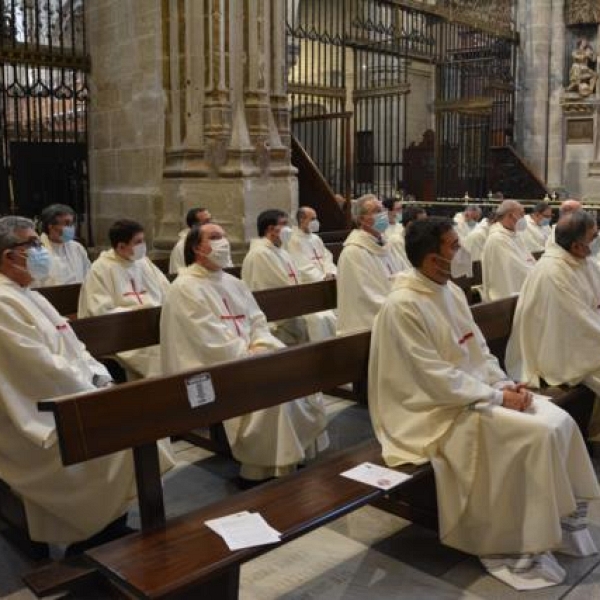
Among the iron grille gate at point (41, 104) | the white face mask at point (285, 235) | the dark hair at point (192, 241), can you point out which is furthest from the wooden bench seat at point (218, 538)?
the iron grille gate at point (41, 104)

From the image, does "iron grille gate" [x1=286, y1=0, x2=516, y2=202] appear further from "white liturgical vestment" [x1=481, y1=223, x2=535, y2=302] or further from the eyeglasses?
the eyeglasses

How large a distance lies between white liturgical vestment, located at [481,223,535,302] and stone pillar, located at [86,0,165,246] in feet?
13.8

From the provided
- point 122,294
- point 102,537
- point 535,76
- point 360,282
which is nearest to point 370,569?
point 102,537

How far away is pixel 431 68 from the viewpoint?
20016 millimetres

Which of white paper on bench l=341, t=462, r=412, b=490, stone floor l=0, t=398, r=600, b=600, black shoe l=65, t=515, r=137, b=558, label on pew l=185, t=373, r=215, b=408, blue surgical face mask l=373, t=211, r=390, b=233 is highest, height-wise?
blue surgical face mask l=373, t=211, r=390, b=233

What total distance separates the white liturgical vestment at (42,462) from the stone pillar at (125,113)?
6563mm

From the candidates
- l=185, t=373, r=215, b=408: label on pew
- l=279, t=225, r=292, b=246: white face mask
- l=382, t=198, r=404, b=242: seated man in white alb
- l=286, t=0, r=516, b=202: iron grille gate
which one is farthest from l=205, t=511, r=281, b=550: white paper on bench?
l=286, t=0, r=516, b=202: iron grille gate

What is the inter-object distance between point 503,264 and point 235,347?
13.8 feet

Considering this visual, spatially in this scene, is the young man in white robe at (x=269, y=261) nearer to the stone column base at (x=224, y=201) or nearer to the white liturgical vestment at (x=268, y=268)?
the white liturgical vestment at (x=268, y=268)

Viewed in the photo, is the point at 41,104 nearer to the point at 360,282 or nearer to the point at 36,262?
the point at 360,282

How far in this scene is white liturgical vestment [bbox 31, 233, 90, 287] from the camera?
295 inches

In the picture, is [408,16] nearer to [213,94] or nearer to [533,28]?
[533,28]

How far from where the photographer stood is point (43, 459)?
11.8 feet

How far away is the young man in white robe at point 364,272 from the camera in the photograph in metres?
6.54
